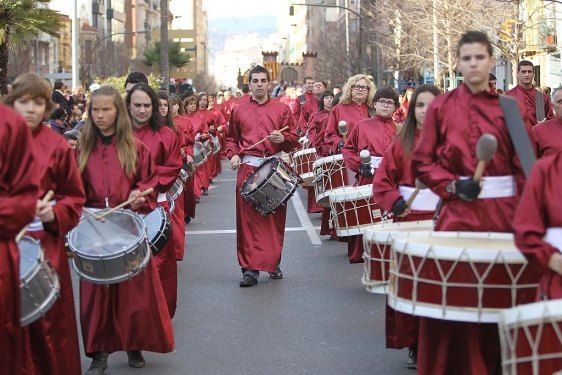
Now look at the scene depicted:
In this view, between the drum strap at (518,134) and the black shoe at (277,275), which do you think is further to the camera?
the black shoe at (277,275)

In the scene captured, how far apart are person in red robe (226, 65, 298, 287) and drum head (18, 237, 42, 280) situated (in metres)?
5.89

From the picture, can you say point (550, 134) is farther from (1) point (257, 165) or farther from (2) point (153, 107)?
(2) point (153, 107)

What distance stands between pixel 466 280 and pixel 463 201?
0.73 meters

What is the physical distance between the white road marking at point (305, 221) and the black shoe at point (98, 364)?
7.16 m

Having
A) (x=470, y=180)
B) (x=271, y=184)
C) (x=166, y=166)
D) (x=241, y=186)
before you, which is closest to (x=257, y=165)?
(x=241, y=186)

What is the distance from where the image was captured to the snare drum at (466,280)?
5512mm

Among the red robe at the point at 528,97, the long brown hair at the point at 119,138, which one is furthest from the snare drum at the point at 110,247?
the red robe at the point at 528,97

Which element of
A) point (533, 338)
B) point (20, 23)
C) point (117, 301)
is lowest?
point (117, 301)

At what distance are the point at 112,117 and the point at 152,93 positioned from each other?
145 cm

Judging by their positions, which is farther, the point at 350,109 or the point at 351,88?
the point at 350,109

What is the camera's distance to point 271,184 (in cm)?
1130

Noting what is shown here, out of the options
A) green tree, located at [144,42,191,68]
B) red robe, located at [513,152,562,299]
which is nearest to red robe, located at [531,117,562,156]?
red robe, located at [513,152,562,299]

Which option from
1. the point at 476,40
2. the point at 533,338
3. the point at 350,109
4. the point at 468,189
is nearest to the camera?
the point at 533,338

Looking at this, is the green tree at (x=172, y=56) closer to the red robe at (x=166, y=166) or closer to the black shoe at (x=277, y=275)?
the black shoe at (x=277, y=275)
